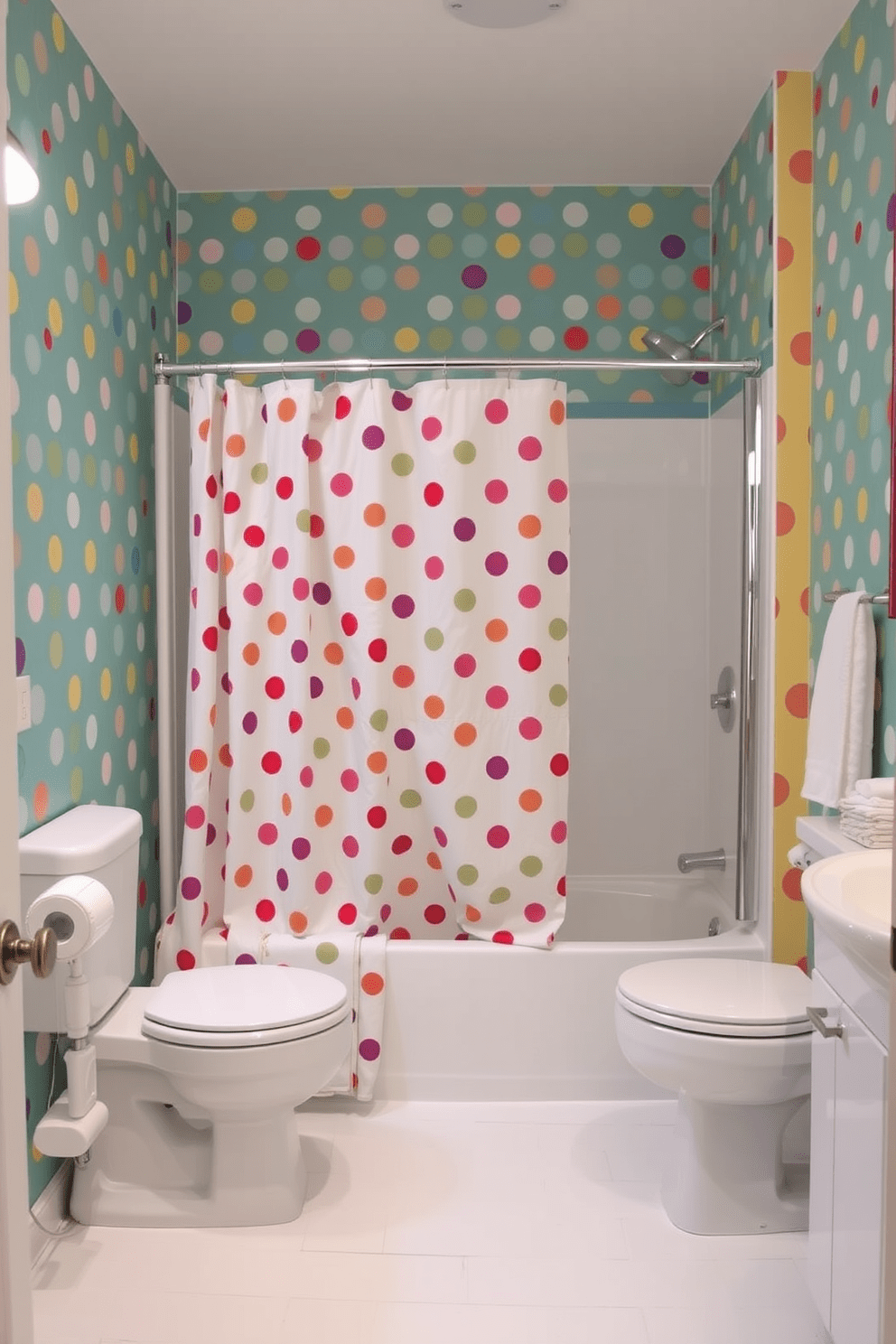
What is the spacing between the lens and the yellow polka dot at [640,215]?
3.42 m

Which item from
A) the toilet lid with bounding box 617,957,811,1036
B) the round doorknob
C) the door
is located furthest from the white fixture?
the toilet lid with bounding box 617,957,811,1036

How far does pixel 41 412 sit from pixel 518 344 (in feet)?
5.27

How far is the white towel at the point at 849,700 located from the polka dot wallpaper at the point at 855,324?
4cm

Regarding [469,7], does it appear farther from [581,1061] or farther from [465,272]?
[581,1061]

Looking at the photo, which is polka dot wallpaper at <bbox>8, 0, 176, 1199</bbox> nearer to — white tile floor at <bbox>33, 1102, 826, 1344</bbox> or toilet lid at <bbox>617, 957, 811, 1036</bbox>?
white tile floor at <bbox>33, 1102, 826, 1344</bbox>

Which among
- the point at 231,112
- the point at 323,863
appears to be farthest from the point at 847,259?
the point at 323,863

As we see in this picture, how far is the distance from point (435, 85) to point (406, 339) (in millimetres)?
822

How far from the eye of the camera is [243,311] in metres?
3.45

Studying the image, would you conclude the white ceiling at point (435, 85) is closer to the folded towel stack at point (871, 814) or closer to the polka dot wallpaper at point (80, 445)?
the polka dot wallpaper at point (80, 445)

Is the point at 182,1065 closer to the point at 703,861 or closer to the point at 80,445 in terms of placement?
the point at 80,445

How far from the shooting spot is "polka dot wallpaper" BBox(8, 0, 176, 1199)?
2.24 meters

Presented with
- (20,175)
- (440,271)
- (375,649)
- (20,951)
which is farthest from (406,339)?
(20,951)

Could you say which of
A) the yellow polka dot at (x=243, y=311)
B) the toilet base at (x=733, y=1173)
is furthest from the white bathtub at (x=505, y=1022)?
the yellow polka dot at (x=243, y=311)

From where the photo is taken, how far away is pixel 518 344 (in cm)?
345
